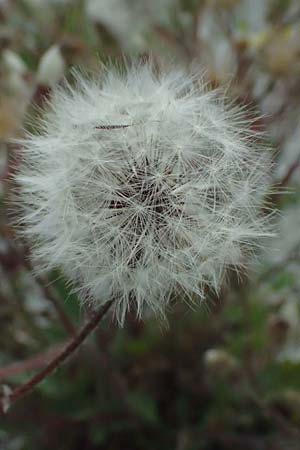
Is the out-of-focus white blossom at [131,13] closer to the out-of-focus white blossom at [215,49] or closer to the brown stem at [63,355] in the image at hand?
the out-of-focus white blossom at [215,49]

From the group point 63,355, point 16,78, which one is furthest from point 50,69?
point 63,355

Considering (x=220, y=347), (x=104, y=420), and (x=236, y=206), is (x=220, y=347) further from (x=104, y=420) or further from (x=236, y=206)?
(x=236, y=206)

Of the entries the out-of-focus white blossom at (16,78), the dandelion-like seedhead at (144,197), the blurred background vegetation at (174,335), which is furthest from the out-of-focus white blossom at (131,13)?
the dandelion-like seedhead at (144,197)

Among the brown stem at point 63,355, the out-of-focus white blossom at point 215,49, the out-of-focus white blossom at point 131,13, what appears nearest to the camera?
the brown stem at point 63,355

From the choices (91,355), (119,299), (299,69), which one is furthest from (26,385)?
(299,69)

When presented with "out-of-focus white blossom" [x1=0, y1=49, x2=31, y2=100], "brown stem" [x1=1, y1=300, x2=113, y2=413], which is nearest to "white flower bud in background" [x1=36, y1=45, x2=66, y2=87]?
"out-of-focus white blossom" [x1=0, y1=49, x2=31, y2=100]
